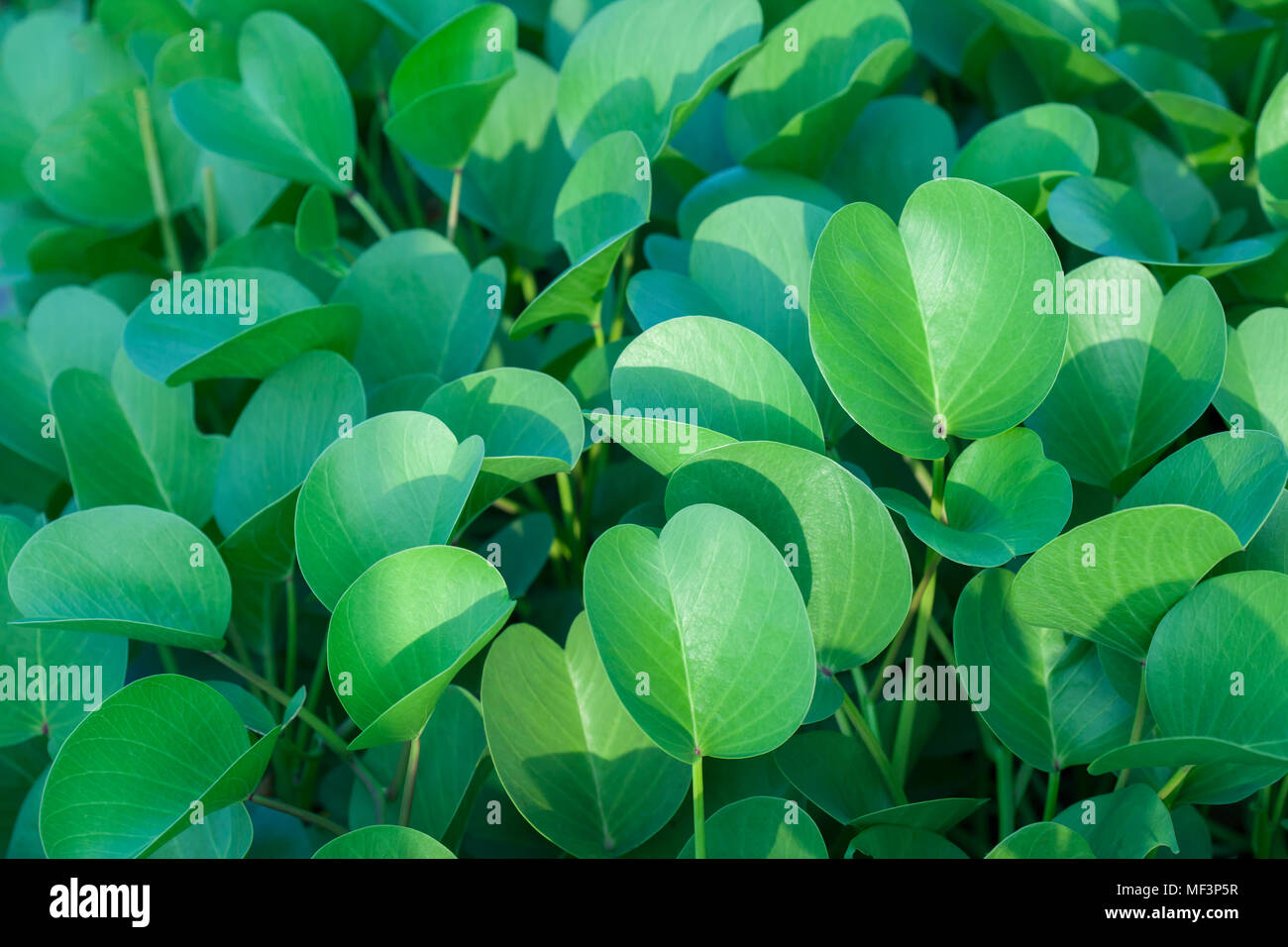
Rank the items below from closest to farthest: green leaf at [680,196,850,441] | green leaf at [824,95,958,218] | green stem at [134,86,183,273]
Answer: green leaf at [680,196,850,441] → green leaf at [824,95,958,218] → green stem at [134,86,183,273]

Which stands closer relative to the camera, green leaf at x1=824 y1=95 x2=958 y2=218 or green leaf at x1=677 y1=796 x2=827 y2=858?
green leaf at x1=677 y1=796 x2=827 y2=858

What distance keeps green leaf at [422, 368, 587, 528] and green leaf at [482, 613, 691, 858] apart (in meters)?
0.05

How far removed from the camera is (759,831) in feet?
1.09

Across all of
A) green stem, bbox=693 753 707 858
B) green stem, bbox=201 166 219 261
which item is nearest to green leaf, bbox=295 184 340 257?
green stem, bbox=201 166 219 261

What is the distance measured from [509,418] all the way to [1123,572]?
22 centimetres

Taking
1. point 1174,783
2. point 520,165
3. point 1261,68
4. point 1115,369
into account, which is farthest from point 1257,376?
point 520,165

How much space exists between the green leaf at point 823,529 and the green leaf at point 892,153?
237 millimetres

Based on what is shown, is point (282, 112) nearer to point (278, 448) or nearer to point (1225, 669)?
point (278, 448)

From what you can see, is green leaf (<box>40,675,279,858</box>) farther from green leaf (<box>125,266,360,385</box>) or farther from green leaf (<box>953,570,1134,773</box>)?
green leaf (<box>953,570,1134,773</box>)

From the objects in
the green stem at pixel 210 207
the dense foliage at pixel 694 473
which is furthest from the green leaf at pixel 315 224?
the green stem at pixel 210 207

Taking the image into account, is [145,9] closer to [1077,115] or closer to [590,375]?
[590,375]

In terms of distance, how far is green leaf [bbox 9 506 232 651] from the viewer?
0.35m

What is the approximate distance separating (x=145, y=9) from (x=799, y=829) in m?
0.63

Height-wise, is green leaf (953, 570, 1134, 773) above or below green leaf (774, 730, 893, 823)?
above
